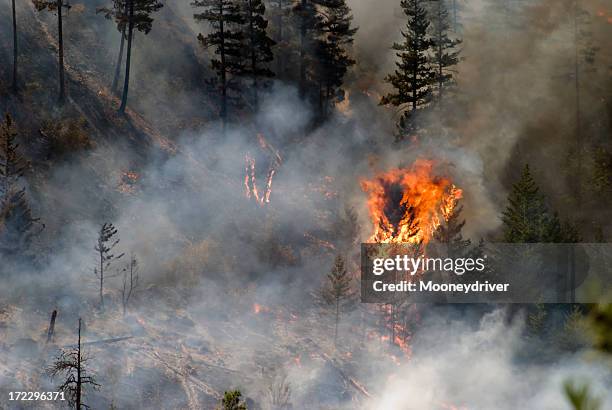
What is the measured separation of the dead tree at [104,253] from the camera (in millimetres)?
38781

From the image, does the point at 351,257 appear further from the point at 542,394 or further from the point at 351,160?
the point at 542,394

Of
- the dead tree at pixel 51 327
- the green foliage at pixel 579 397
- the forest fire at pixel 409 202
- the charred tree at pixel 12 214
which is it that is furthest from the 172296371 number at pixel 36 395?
the green foliage at pixel 579 397

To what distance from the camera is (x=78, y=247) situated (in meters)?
41.3

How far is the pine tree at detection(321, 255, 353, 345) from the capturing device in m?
42.0

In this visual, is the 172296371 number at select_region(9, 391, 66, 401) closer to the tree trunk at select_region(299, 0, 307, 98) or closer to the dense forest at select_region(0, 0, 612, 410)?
the dense forest at select_region(0, 0, 612, 410)

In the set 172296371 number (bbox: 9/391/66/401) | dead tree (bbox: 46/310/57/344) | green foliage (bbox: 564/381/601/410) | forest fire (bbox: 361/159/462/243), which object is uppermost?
forest fire (bbox: 361/159/462/243)

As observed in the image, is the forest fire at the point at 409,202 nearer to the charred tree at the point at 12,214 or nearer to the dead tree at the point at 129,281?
the dead tree at the point at 129,281

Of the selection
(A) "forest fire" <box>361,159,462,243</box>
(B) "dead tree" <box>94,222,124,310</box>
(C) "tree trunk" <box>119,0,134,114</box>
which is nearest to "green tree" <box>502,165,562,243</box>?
(A) "forest fire" <box>361,159,462,243</box>

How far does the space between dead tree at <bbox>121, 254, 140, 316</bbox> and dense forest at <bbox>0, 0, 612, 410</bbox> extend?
17cm

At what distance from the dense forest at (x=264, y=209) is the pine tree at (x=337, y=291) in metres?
0.18

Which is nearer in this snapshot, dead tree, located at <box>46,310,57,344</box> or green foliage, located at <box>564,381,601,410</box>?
green foliage, located at <box>564,381,601,410</box>

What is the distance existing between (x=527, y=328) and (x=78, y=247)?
93.8ft

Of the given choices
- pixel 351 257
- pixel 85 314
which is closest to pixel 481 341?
pixel 351 257

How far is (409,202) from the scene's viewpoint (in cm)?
4984
